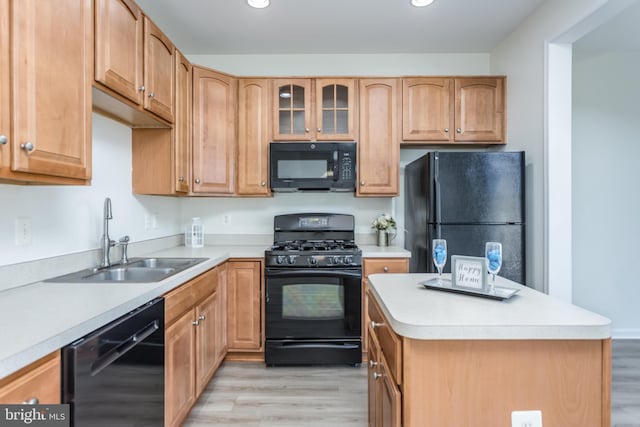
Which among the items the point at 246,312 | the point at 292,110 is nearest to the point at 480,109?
the point at 292,110

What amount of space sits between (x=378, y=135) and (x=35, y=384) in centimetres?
261

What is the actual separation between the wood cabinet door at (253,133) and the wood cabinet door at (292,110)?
0.08m

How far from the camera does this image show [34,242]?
1524mm

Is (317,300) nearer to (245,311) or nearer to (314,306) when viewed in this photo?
(314,306)

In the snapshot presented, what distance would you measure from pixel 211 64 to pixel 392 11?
5.78 feet

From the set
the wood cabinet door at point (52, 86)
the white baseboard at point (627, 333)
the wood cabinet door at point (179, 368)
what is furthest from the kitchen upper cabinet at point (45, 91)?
the white baseboard at point (627, 333)

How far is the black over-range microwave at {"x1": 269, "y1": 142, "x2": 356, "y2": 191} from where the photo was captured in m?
2.79

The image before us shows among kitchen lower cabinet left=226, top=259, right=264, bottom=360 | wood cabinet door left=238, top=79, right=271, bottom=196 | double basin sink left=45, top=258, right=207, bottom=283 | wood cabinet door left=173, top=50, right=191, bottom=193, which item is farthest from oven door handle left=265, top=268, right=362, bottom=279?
wood cabinet door left=173, top=50, right=191, bottom=193

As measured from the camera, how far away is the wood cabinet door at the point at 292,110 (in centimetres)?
283

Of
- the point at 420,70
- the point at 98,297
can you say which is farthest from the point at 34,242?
the point at 420,70

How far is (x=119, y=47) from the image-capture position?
162 centimetres

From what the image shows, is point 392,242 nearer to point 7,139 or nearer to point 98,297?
point 98,297

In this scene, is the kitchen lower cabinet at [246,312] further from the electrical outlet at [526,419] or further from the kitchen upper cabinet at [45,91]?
the electrical outlet at [526,419]

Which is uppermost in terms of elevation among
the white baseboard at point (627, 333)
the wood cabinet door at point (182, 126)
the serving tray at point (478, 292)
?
the wood cabinet door at point (182, 126)
